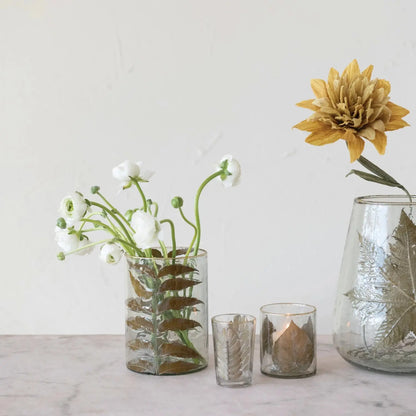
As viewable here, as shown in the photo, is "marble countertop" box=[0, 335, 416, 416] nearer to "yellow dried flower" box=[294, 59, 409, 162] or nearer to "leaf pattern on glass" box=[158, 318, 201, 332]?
"leaf pattern on glass" box=[158, 318, 201, 332]

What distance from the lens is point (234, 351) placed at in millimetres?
935

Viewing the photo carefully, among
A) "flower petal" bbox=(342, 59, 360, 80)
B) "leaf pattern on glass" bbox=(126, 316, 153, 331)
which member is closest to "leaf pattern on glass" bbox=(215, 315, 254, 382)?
"leaf pattern on glass" bbox=(126, 316, 153, 331)

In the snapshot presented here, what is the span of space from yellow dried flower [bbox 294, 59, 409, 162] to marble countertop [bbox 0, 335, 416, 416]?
0.97 feet

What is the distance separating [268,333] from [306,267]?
0.41 meters

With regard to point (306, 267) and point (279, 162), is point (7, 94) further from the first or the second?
point (306, 267)

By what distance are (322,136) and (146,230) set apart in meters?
0.26

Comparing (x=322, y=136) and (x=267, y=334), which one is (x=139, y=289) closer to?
(x=267, y=334)

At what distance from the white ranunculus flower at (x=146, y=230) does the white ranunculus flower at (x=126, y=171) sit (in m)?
0.08

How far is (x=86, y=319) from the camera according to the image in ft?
4.65

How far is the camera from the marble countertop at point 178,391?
0.87 meters

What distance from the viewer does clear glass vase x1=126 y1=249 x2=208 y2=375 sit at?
3.21 ft

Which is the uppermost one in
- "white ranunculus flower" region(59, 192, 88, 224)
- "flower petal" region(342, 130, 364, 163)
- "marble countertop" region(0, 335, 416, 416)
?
"flower petal" region(342, 130, 364, 163)

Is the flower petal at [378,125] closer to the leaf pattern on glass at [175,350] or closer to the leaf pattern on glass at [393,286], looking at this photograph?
the leaf pattern on glass at [393,286]

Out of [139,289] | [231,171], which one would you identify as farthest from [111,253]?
[231,171]
